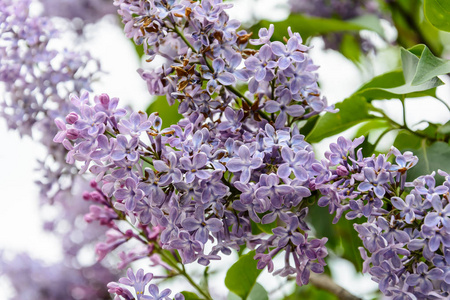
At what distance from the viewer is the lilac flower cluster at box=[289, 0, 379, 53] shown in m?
1.41

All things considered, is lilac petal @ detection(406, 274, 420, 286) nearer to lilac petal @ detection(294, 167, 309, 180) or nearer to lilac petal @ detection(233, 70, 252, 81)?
lilac petal @ detection(294, 167, 309, 180)

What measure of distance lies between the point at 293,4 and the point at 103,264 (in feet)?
2.68

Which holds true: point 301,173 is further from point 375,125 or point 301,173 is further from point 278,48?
point 375,125

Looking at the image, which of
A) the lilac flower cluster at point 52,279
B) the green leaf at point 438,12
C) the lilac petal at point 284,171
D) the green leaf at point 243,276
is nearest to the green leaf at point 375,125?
the green leaf at point 438,12

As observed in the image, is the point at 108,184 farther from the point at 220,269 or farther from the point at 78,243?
the point at 78,243

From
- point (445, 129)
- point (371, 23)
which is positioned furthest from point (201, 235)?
point (371, 23)

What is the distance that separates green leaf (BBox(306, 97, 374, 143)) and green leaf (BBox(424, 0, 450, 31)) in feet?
0.48

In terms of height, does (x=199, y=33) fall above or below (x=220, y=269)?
above

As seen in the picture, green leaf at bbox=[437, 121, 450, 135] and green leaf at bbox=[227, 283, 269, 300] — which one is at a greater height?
green leaf at bbox=[437, 121, 450, 135]

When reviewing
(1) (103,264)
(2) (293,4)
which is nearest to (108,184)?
(1) (103,264)

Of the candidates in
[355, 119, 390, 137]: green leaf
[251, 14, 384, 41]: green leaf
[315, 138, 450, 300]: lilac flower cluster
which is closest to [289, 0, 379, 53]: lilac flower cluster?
[251, 14, 384, 41]: green leaf

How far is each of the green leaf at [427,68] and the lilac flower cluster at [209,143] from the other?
4.5 inches

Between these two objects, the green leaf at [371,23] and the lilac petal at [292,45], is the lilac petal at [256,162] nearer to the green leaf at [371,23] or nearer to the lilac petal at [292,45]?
the lilac petal at [292,45]

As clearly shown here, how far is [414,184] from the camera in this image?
56 centimetres
